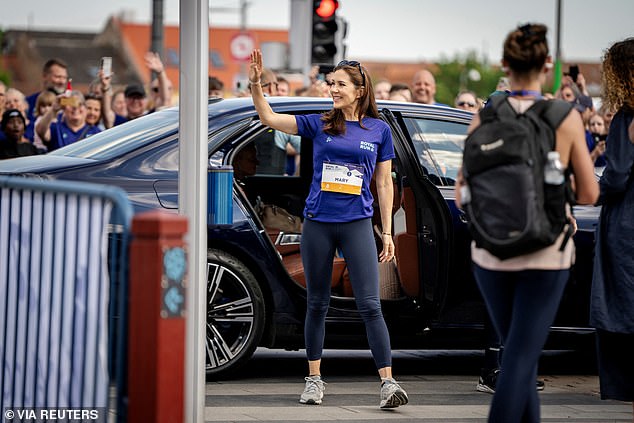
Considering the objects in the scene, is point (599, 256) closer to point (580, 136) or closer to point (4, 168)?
point (580, 136)

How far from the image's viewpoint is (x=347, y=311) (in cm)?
801

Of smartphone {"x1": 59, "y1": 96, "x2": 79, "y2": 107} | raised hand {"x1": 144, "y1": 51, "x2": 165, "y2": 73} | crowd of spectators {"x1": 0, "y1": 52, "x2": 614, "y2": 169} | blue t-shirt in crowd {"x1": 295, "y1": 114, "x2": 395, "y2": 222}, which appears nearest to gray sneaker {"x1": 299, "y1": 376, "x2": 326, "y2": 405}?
blue t-shirt in crowd {"x1": 295, "y1": 114, "x2": 395, "y2": 222}

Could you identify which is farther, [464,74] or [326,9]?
[464,74]

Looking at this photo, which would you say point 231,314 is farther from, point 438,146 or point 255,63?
point 255,63

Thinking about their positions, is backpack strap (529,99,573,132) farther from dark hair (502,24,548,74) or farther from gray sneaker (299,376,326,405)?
gray sneaker (299,376,326,405)

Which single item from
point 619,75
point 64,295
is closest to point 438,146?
point 619,75

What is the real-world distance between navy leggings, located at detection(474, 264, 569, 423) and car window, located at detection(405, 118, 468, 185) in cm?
342

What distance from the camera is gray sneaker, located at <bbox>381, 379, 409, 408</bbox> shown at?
714 cm

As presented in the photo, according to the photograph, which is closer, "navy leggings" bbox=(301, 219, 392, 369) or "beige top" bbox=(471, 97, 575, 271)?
"beige top" bbox=(471, 97, 575, 271)

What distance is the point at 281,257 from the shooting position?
27.3 ft

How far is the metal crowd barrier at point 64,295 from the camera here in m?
4.49

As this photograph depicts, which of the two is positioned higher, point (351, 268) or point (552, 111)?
point (552, 111)

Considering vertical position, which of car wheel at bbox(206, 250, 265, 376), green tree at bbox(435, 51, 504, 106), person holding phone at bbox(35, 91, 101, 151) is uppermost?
green tree at bbox(435, 51, 504, 106)

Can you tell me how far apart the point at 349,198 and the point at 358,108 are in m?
0.53
